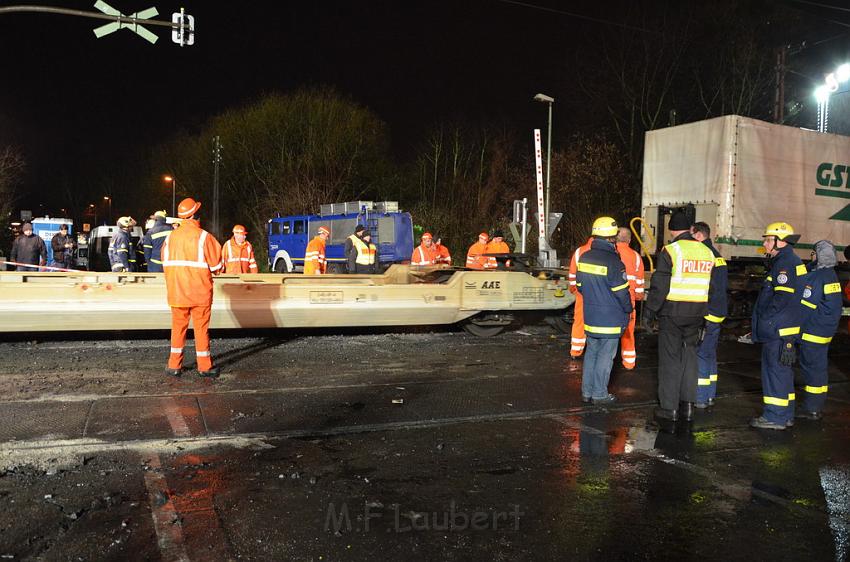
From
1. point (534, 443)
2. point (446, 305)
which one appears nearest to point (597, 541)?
point (534, 443)

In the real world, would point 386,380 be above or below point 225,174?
below

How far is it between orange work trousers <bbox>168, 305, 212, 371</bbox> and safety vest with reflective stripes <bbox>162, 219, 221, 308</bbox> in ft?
0.34

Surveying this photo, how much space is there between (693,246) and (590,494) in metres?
2.57

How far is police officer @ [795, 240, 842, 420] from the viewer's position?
605 cm

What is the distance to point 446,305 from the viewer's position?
9891 millimetres

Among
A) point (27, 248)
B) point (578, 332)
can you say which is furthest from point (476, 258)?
point (27, 248)

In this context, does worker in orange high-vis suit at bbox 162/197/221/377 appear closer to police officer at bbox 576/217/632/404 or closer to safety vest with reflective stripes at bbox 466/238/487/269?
police officer at bbox 576/217/632/404

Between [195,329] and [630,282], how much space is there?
495cm

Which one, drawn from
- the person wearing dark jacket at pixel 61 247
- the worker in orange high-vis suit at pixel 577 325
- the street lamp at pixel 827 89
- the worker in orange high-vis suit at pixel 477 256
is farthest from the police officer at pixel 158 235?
the street lamp at pixel 827 89

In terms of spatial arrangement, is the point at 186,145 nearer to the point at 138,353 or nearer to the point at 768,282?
the point at 138,353

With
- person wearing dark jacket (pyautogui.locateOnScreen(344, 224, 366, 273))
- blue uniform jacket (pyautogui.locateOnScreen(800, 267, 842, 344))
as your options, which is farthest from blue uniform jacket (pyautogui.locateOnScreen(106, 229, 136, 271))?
blue uniform jacket (pyautogui.locateOnScreen(800, 267, 842, 344))

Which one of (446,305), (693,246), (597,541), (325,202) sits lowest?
(597,541)

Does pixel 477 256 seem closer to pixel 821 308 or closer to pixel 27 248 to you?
pixel 821 308

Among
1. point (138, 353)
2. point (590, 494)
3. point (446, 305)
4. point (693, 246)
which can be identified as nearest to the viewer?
point (590, 494)
